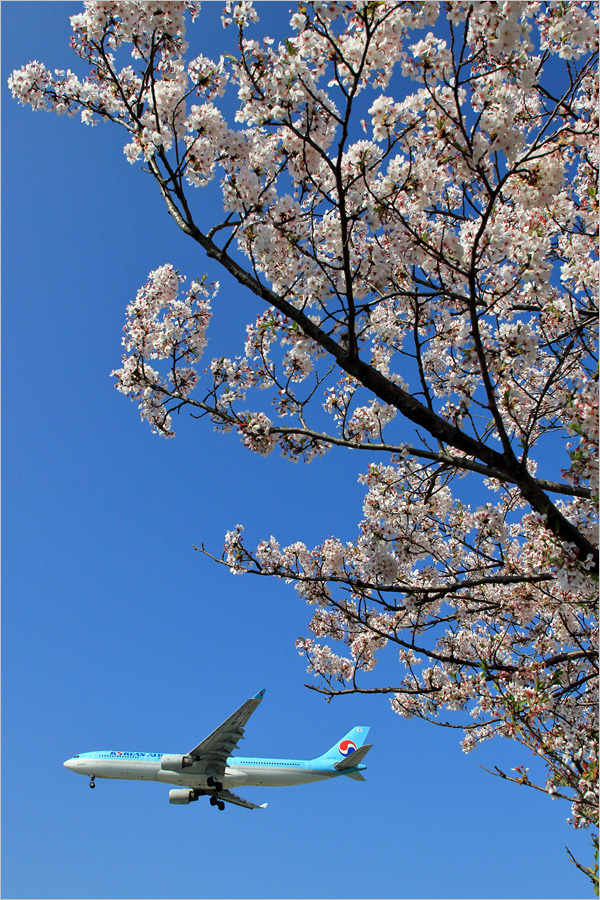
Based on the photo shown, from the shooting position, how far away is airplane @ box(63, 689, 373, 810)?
1286 inches

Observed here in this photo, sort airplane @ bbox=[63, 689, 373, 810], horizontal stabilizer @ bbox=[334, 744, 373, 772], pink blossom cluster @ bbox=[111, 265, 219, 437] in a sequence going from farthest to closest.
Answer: horizontal stabilizer @ bbox=[334, 744, 373, 772] → airplane @ bbox=[63, 689, 373, 810] → pink blossom cluster @ bbox=[111, 265, 219, 437]

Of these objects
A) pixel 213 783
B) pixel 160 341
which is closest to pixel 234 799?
pixel 213 783

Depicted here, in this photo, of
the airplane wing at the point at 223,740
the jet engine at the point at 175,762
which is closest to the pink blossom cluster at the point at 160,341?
the airplane wing at the point at 223,740

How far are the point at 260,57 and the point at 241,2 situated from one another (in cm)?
36

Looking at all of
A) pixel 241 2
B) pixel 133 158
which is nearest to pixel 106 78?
pixel 133 158

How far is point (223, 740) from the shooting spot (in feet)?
107

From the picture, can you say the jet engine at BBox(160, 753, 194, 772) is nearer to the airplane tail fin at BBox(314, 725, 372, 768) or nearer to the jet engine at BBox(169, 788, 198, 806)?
the jet engine at BBox(169, 788, 198, 806)

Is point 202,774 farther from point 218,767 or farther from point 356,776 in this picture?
point 356,776

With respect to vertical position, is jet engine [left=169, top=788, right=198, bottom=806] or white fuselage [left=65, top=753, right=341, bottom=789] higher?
white fuselage [left=65, top=753, right=341, bottom=789]

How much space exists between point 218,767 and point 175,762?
284cm

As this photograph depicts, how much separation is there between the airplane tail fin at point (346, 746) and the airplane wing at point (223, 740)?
7360 mm

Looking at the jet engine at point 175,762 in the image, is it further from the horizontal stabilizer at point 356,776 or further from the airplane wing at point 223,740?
the horizontal stabilizer at point 356,776

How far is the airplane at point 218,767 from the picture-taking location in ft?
107

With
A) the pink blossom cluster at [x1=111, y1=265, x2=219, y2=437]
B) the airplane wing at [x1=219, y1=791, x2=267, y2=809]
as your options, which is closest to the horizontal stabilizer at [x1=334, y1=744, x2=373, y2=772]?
the airplane wing at [x1=219, y1=791, x2=267, y2=809]
